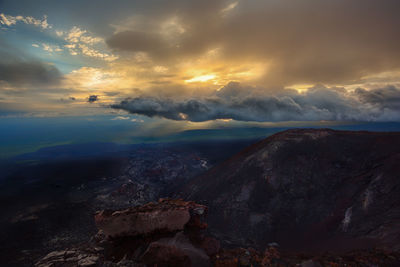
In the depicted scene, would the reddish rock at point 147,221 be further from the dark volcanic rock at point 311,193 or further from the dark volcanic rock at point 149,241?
the dark volcanic rock at point 311,193

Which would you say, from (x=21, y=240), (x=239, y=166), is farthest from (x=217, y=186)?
(x=21, y=240)

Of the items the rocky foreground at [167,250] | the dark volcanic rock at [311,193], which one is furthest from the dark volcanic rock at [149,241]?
the dark volcanic rock at [311,193]

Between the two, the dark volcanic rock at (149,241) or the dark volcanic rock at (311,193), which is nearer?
the dark volcanic rock at (149,241)

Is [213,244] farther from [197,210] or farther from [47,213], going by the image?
[47,213]

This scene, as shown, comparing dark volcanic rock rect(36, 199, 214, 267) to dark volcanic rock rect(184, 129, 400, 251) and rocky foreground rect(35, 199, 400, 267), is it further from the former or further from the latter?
dark volcanic rock rect(184, 129, 400, 251)

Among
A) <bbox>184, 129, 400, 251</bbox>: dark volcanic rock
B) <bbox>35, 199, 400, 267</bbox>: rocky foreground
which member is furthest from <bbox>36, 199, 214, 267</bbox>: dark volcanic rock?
<bbox>184, 129, 400, 251</bbox>: dark volcanic rock

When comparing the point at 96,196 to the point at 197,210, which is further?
the point at 96,196
